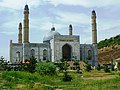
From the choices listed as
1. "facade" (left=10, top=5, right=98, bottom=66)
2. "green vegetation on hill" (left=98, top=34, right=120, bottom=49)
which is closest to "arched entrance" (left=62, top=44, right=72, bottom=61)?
"facade" (left=10, top=5, right=98, bottom=66)

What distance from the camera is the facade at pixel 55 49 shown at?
63.1 m

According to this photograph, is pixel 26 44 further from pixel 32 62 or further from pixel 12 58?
pixel 32 62

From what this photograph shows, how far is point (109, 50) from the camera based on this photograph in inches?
3915

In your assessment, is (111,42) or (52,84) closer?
(52,84)

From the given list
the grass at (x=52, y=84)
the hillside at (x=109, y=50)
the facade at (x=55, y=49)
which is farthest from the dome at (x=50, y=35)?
the grass at (x=52, y=84)

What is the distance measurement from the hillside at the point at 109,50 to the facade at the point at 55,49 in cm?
2201

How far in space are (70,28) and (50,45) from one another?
1001cm

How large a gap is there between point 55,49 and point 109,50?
39268 millimetres

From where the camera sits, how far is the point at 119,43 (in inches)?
3853

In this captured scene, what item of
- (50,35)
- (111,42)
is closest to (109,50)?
(111,42)

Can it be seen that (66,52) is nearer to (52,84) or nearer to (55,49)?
(55,49)

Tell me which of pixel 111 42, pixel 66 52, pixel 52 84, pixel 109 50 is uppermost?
pixel 111 42

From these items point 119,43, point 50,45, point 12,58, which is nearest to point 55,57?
point 50,45

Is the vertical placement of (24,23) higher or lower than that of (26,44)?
higher
